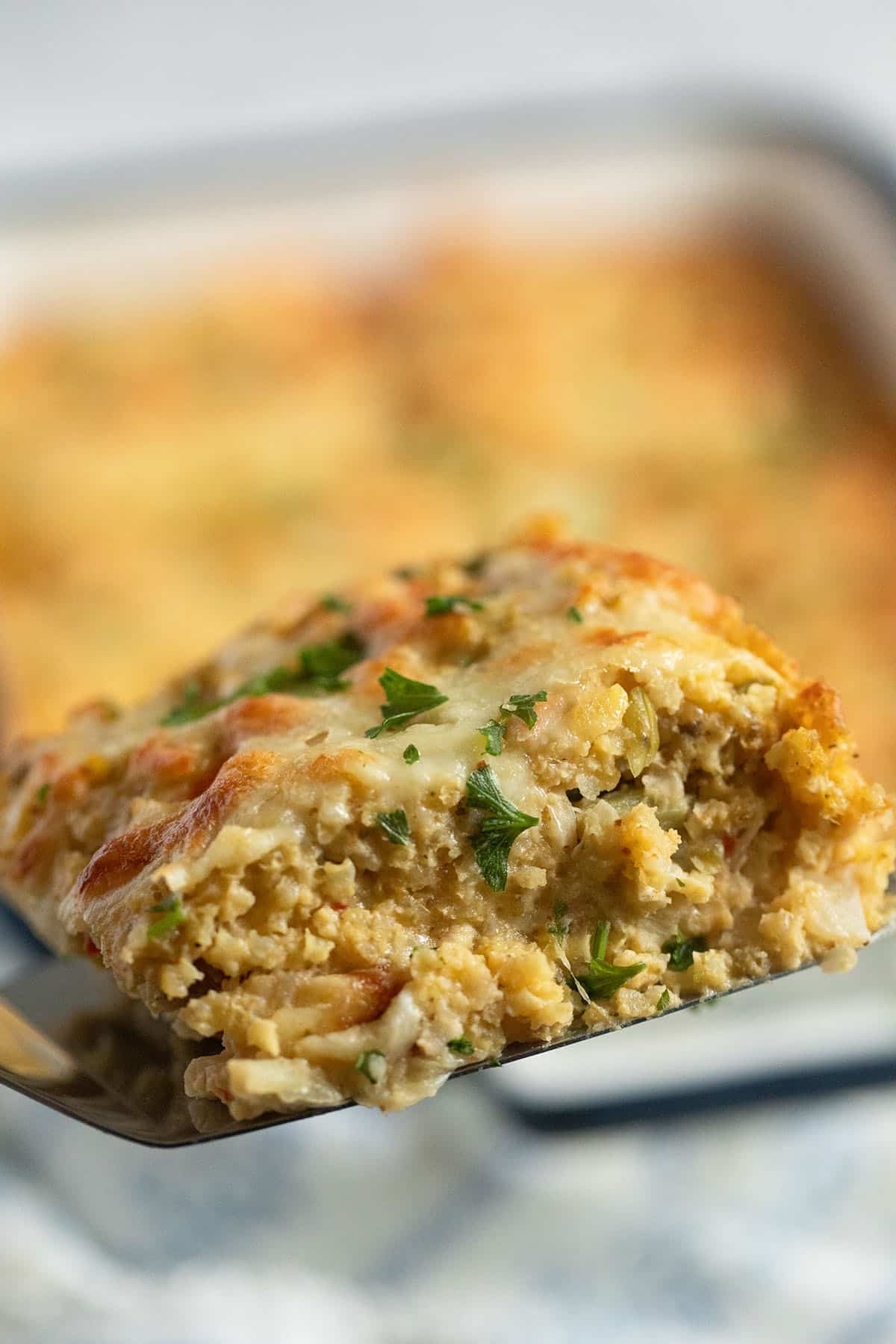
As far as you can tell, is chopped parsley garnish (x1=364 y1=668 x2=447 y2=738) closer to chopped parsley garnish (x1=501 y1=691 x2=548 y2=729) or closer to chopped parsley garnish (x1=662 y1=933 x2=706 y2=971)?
chopped parsley garnish (x1=501 y1=691 x2=548 y2=729)

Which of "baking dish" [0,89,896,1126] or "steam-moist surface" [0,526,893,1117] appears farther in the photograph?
"baking dish" [0,89,896,1126]

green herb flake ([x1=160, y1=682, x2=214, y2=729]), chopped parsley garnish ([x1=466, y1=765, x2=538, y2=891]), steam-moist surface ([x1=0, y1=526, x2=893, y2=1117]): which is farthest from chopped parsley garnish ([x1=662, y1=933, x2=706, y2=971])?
green herb flake ([x1=160, y1=682, x2=214, y2=729])

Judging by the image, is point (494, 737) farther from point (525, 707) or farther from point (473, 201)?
point (473, 201)

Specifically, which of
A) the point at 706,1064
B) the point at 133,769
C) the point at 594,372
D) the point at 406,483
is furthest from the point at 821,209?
the point at 133,769

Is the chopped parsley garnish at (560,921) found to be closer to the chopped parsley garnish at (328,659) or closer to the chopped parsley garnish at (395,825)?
the chopped parsley garnish at (395,825)

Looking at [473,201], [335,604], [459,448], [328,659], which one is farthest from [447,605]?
[473,201]

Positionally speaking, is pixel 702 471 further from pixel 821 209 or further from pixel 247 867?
pixel 247 867
